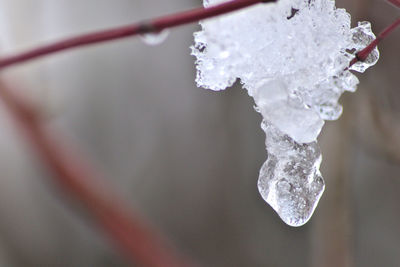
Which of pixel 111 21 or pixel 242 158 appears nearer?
pixel 242 158

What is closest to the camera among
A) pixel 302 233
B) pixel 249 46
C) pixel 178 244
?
pixel 249 46

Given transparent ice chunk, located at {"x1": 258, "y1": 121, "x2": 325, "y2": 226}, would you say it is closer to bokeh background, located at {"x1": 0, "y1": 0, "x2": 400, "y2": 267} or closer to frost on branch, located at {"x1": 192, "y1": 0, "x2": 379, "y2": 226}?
frost on branch, located at {"x1": 192, "y1": 0, "x2": 379, "y2": 226}

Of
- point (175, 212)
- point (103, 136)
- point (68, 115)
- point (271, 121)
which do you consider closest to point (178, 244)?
point (175, 212)

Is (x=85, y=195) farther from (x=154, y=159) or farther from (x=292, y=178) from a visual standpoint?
(x=154, y=159)

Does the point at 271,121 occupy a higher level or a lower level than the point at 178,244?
higher

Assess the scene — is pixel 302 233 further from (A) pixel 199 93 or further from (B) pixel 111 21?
(B) pixel 111 21

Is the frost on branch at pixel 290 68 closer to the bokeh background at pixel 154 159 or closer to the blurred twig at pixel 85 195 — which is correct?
the blurred twig at pixel 85 195

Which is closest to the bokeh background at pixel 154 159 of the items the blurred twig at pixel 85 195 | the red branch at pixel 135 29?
the blurred twig at pixel 85 195

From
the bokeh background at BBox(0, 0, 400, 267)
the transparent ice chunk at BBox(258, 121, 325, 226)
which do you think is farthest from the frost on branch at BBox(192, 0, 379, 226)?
the bokeh background at BBox(0, 0, 400, 267)
